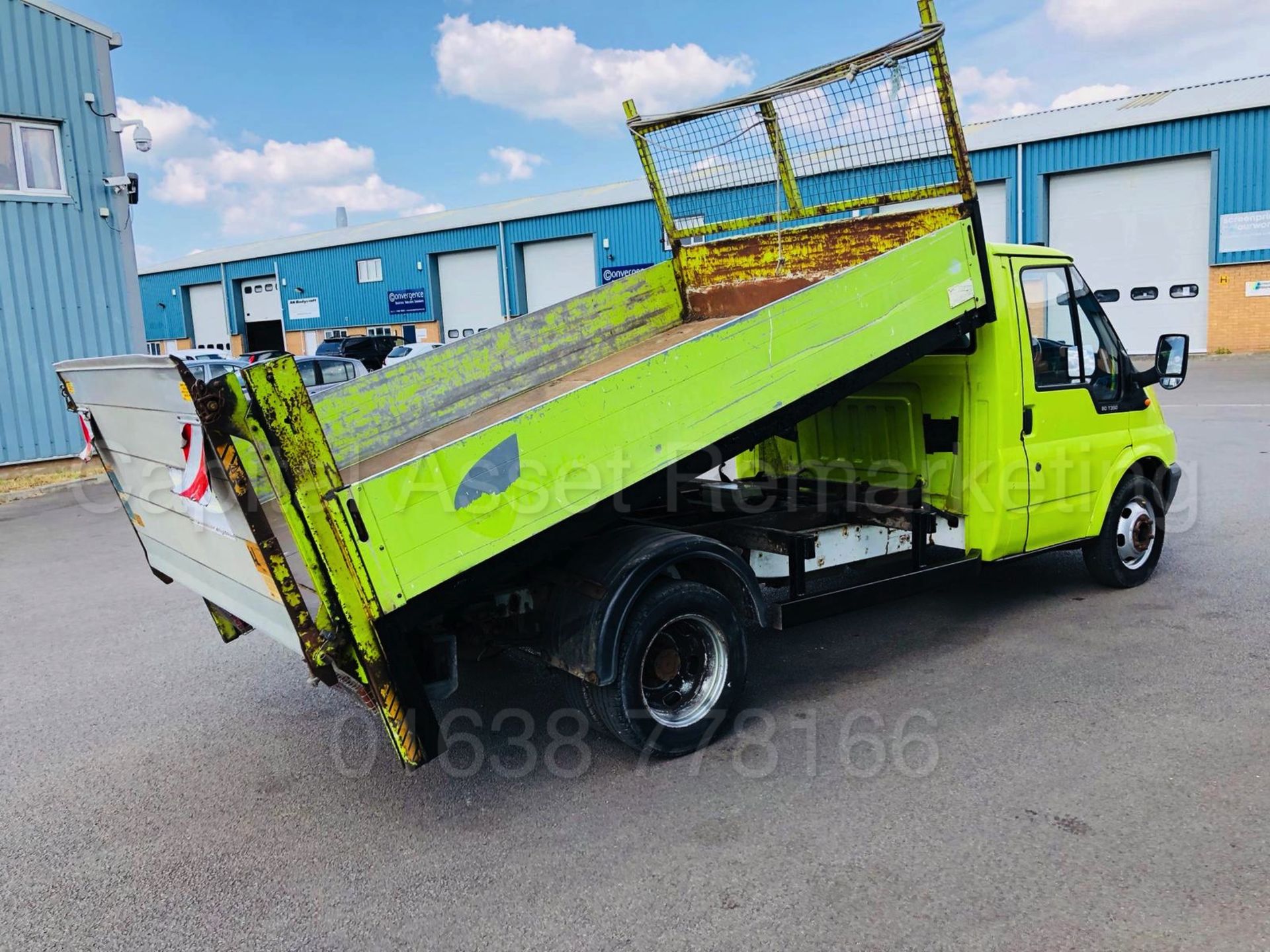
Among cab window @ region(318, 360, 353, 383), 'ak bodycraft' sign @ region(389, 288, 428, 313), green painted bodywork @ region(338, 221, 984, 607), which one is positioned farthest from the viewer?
'ak bodycraft' sign @ region(389, 288, 428, 313)

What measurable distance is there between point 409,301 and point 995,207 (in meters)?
23.5

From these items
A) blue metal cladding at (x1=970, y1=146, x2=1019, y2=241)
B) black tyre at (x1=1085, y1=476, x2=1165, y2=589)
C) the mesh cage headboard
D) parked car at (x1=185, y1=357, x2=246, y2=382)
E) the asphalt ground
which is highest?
blue metal cladding at (x1=970, y1=146, x2=1019, y2=241)

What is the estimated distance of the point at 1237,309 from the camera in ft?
82.2

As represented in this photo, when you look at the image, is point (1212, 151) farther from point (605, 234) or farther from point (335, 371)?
point (335, 371)

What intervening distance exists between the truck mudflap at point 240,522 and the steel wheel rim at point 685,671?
1.03 m

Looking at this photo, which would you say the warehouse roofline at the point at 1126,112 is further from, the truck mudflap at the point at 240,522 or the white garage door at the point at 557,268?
the truck mudflap at the point at 240,522

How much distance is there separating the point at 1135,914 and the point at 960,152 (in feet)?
11.0

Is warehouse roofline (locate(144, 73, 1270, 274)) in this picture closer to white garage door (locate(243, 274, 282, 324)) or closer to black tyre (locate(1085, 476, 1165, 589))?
white garage door (locate(243, 274, 282, 324))

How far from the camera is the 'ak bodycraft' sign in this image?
40562mm

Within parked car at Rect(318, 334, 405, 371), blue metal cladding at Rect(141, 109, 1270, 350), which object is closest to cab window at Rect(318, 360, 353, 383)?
blue metal cladding at Rect(141, 109, 1270, 350)

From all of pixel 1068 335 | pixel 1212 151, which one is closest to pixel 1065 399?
pixel 1068 335

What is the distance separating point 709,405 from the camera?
12.8 feet

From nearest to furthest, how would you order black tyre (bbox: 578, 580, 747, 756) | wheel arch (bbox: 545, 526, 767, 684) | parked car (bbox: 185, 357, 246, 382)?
wheel arch (bbox: 545, 526, 767, 684) → black tyre (bbox: 578, 580, 747, 756) → parked car (bbox: 185, 357, 246, 382)

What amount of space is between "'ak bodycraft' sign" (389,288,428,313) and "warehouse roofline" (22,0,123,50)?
85.5 ft
